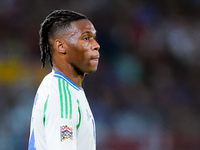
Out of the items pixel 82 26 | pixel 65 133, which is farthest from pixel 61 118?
pixel 82 26

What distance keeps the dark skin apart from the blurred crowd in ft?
13.8

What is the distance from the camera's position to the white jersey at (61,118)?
205 centimetres

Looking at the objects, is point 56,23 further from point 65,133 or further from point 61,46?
point 65,133

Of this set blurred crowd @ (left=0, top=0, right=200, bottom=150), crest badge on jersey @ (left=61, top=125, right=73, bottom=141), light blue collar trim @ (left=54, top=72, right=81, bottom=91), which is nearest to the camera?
crest badge on jersey @ (left=61, top=125, right=73, bottom=141)

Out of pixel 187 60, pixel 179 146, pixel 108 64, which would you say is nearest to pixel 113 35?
pixel 108 64

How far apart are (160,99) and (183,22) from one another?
1.84 metres

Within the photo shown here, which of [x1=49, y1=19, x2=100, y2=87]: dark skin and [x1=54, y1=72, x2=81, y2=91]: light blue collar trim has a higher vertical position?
[x1=49, y1=19, x2=100, y2=87]: dark skin

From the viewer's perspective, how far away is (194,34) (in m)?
7.56

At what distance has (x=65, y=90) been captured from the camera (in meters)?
2.23

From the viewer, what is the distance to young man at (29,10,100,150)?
6.77ft

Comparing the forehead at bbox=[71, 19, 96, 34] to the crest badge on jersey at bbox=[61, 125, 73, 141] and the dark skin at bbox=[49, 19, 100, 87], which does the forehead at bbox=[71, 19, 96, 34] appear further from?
the crest badge on jersey at bbox=[61, 125, 73, 141]

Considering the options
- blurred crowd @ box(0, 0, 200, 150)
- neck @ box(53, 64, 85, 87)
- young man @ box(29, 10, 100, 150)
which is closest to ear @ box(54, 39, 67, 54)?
young man @ box(29, 10, 100, 150)

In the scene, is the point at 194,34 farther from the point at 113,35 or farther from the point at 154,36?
the point at 113,35

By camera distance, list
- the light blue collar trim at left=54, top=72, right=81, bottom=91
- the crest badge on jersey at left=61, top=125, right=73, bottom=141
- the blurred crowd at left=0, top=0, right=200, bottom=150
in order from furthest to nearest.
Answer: the blurred crowd at left=0, top=0, right=200, bottom=150 → the light blue collar trim at left=54, top=72, right=81, bottom=91 → the crest badge on jersey at left=61, top=125, right=73, bottom=141
